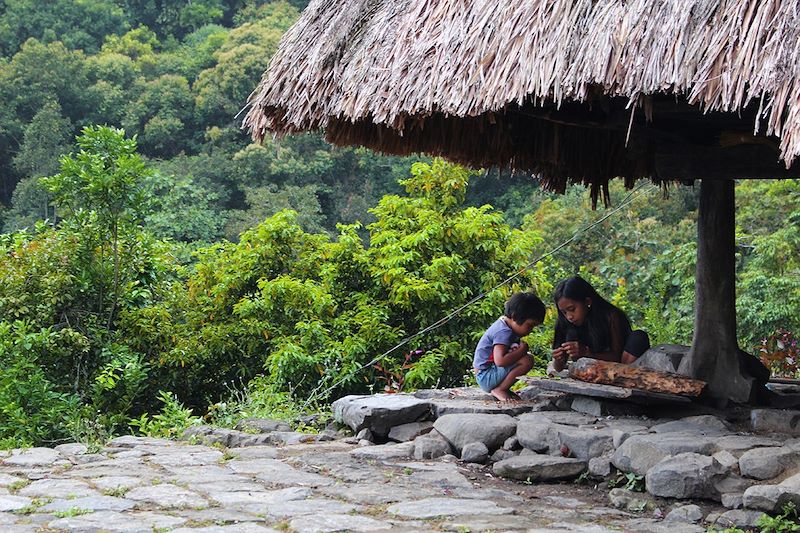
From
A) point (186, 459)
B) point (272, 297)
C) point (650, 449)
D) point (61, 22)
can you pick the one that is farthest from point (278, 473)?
point (61, 22)

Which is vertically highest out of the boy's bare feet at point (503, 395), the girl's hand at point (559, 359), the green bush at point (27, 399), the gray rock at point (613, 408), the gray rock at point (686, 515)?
the girl's hand at point (559, 359)

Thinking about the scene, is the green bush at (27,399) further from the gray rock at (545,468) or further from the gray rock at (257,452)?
the gray rock at (545,468)

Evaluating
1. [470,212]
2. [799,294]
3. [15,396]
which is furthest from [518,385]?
[799,294]

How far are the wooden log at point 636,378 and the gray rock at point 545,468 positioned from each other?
2.76 ft

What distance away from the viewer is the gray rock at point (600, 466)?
5.40m

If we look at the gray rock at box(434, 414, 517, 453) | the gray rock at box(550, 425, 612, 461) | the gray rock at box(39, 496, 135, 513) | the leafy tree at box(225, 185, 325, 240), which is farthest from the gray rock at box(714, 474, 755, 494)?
the leafy tree at box(225, 185, 325, 240)

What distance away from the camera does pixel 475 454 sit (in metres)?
5.95

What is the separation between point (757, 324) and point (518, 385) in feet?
16.6

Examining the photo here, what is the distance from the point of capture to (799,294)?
11.7 meters

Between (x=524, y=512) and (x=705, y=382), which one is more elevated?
(x=705, y=382)

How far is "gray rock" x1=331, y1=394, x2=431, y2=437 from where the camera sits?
21.9ft

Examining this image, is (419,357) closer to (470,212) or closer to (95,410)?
(470,212)

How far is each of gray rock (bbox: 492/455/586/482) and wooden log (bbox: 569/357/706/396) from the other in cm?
84

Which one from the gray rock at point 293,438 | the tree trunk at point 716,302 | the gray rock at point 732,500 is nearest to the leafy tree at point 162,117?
the gray rock at point 293,438
